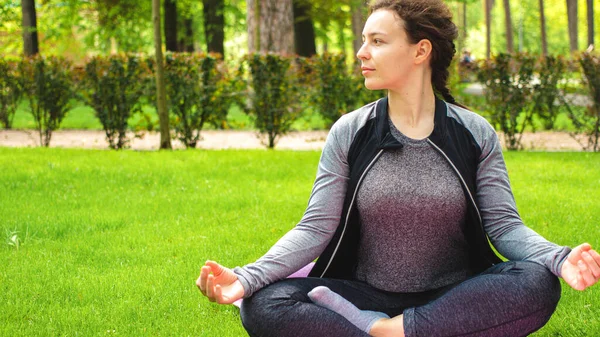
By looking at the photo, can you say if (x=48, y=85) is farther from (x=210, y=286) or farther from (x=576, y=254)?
(x=576, y=254)

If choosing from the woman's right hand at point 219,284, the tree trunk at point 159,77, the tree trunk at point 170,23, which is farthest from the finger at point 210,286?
the tree trunk at point 170,23

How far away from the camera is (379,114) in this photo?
339cm

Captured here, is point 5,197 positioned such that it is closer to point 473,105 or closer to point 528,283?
point 528,283

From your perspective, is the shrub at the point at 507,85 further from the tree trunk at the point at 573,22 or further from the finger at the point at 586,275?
the tree trunk at the point at 573,22

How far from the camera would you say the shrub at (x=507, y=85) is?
11.0m

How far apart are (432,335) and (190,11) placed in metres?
23.3

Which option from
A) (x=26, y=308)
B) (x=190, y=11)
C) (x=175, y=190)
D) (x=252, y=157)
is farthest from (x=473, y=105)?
(x=190, y=11)

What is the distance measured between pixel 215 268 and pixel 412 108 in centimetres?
112

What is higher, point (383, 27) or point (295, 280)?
point (383, 27)

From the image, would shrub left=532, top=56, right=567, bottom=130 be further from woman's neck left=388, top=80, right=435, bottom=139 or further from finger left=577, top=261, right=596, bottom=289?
finger left=577, top=261, right=596, bottom=289

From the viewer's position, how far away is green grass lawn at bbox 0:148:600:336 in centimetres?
426

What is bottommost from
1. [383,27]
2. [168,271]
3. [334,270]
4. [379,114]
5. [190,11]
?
[168,271]

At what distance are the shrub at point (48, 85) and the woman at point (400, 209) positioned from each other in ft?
29.1

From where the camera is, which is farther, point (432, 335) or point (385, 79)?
point (385, 79)
